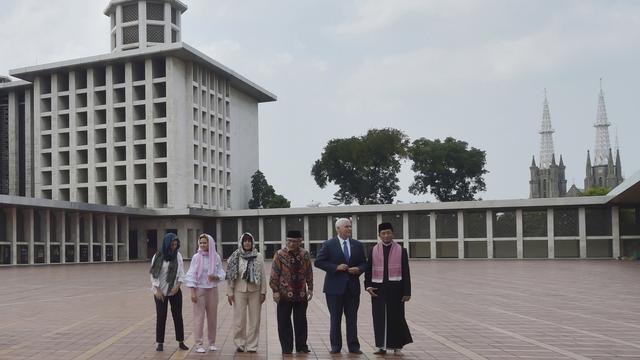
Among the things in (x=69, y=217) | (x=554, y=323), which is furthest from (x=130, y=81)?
(x=554, y=323)

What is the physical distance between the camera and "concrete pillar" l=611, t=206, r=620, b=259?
49.8m

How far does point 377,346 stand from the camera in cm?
934

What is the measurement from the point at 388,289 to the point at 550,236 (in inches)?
1755

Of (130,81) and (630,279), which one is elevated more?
(130,81)

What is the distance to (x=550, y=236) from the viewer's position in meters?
51.1

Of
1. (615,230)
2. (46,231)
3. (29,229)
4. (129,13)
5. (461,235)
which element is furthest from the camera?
(129,13)

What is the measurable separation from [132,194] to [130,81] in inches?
378

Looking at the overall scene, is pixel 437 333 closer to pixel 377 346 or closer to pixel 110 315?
pixel 377 346

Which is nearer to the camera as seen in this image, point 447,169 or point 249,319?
point 249,319

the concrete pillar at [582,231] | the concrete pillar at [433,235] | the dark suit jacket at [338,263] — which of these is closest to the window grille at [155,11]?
the concrete pillar at [433,235]

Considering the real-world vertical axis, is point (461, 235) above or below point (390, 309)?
below

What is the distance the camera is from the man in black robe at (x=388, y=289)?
925 centimetres

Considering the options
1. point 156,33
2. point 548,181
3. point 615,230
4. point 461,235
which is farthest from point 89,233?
point 548,181

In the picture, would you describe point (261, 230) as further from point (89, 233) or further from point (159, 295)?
point (159, 295)
